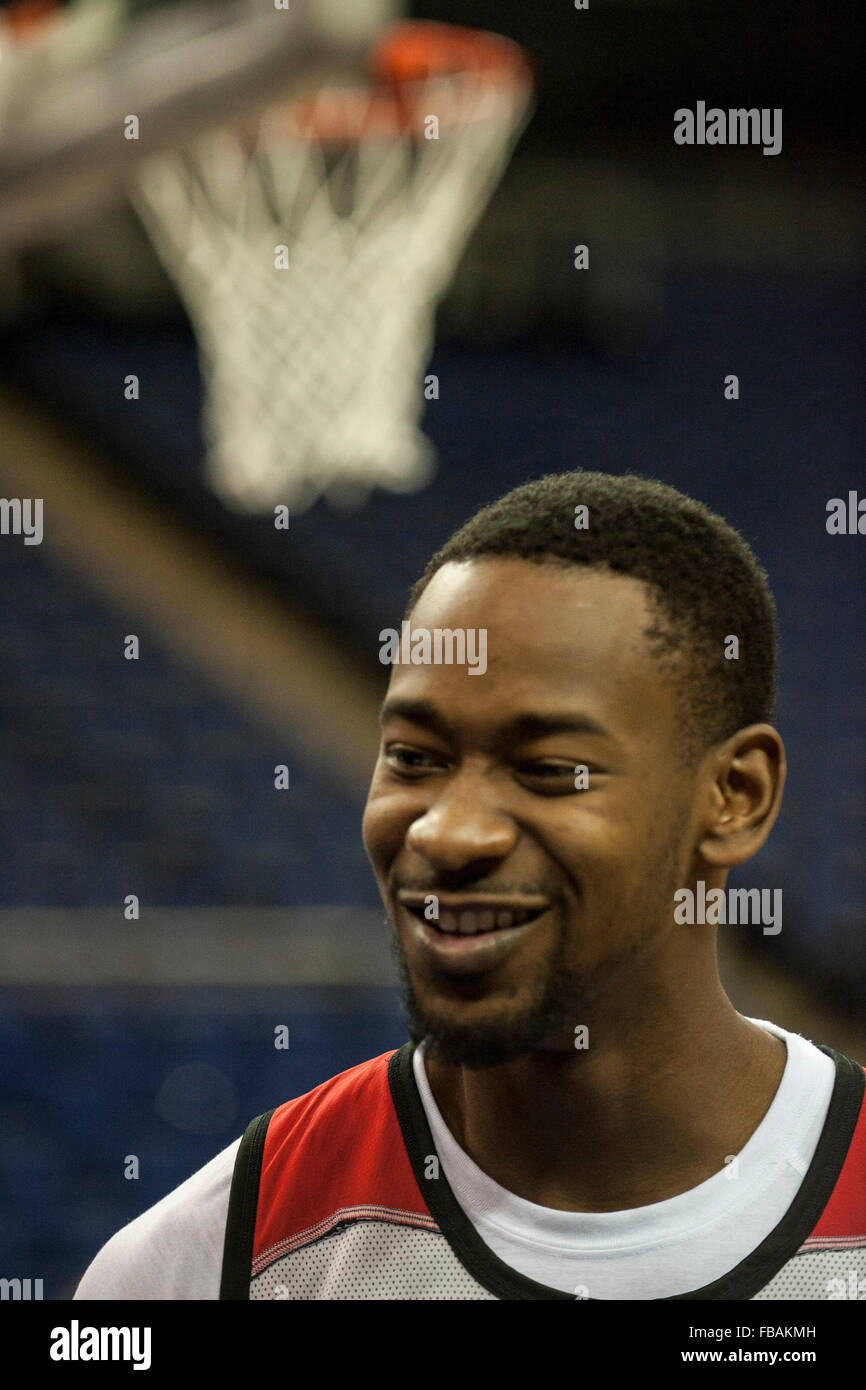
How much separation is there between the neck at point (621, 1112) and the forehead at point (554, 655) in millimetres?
329

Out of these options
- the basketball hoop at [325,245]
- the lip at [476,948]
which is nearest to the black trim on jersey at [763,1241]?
the lip at [476,948]

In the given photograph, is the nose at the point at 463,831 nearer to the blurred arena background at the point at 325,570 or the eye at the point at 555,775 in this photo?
the eye at the point at 555,775

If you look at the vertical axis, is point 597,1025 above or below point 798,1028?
above

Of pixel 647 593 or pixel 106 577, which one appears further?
pixel 106 577

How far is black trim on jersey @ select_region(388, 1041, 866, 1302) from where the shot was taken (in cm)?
156

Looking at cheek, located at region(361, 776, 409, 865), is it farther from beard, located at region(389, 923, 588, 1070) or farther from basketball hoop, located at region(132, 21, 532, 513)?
basketball hoop, located at region(132, 21, 532, 513)

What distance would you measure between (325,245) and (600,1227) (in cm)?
428

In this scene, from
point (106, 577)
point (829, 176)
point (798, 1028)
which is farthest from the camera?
point (829, 176)

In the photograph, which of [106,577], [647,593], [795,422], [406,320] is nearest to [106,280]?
[106,577]

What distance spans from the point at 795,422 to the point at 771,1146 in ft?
22.7

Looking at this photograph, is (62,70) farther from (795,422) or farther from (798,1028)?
(795,422)

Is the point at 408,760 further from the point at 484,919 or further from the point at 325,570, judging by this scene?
the point at 325,570

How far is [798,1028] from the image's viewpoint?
5.81 m

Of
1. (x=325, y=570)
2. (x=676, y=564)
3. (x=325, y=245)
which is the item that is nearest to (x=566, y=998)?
(x=676, y=564)
